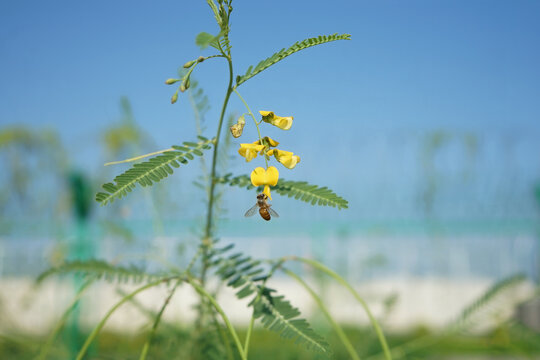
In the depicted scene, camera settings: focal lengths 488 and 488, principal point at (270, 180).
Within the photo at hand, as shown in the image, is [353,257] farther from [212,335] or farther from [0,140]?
[0,140]

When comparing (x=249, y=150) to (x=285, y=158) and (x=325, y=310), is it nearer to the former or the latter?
(x=285, y=158)

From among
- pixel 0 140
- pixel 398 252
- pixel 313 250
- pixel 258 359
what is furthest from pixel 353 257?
pixel 0 140

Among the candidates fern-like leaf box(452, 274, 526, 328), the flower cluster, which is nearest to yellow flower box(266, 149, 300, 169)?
the flower cluster

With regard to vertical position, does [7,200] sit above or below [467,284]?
above

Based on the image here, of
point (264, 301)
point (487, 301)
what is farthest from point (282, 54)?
point (487, 301)

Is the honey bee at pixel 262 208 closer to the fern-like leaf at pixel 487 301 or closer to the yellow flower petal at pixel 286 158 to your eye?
the yellow flower petal at pixel 286 158
